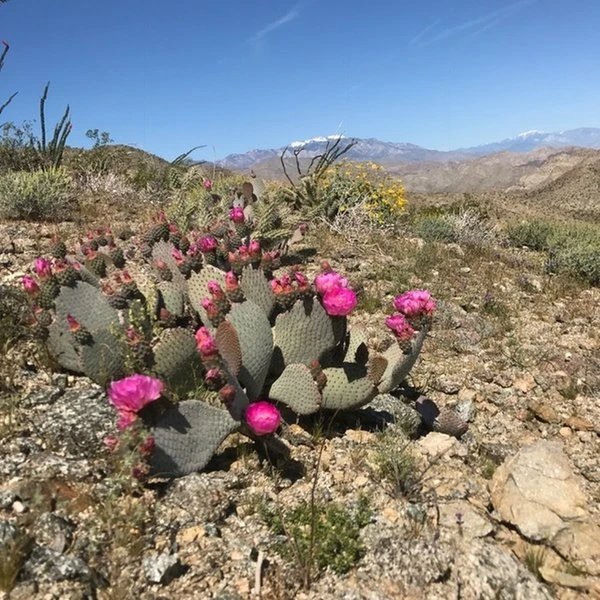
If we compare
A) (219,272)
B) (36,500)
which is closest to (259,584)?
(36,500)

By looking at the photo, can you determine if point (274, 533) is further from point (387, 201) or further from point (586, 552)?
point (387, 201)

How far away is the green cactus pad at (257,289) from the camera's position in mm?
3887

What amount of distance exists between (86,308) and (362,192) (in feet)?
25.7

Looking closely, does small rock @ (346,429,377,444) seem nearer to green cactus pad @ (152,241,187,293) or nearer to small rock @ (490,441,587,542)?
small rock @ (490,441,587,542)

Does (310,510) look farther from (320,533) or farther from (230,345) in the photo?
(230,345)

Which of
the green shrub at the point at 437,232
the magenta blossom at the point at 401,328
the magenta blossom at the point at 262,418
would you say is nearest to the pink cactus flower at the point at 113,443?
the magenta blossom at the point at 262,418

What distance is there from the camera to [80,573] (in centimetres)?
227

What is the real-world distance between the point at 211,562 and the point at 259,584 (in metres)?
0.28

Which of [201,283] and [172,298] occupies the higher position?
[201,283]

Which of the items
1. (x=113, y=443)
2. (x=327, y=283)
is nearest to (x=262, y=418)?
(x=113, y=443)

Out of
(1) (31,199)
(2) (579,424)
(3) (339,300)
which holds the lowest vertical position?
(2) (579,424)

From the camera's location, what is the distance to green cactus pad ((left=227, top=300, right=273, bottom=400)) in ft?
11.1

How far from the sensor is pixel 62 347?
12.2 ft

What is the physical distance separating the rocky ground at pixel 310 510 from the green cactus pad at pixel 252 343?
1.35 feet
